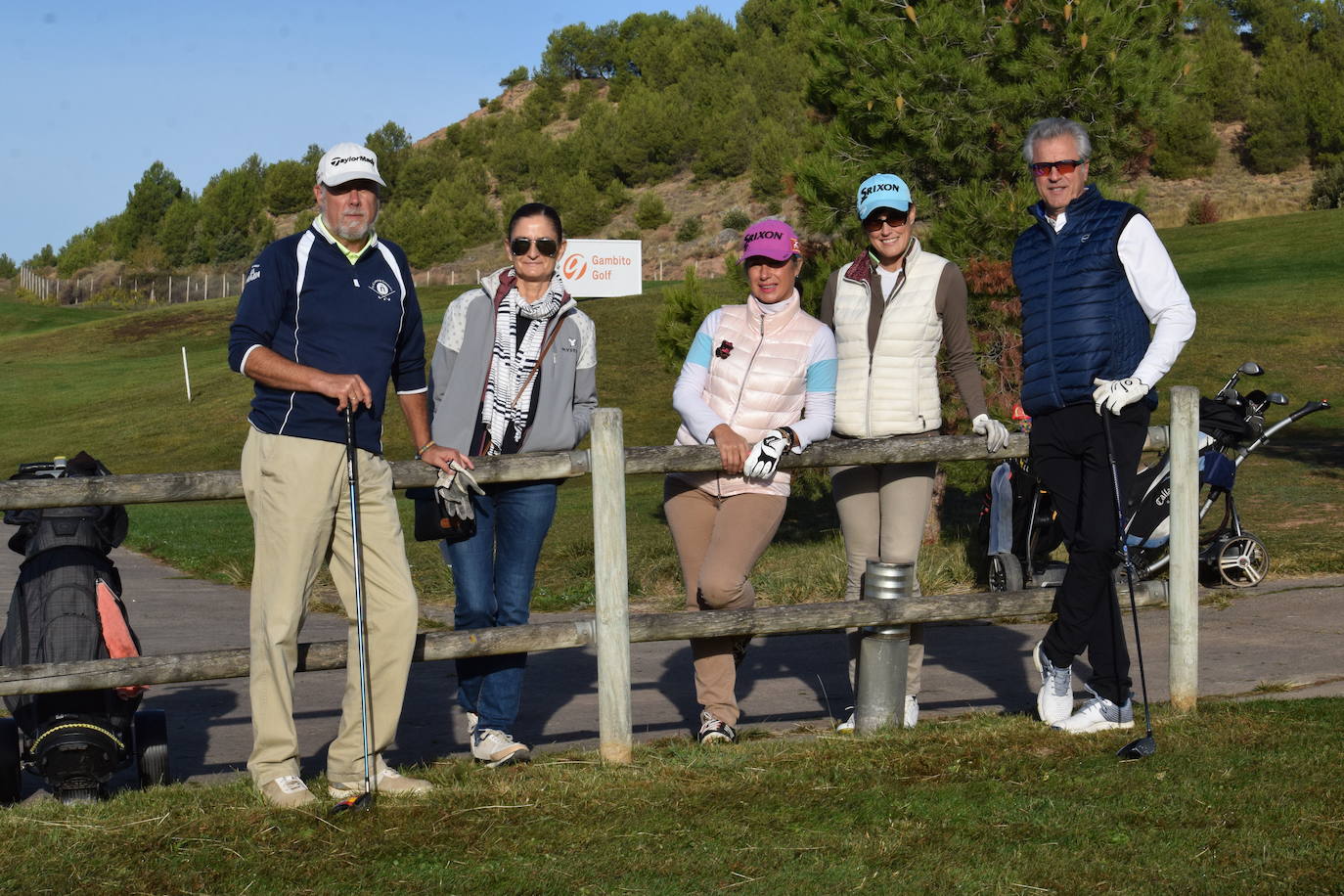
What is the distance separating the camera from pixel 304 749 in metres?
6.14

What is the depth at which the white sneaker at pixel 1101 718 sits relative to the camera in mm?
5594

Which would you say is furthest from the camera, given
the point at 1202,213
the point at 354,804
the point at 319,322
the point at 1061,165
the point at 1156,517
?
the point at 1202,213

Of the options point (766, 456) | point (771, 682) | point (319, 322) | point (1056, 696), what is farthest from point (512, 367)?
point (771, 682)

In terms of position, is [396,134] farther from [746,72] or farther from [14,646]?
[14,646]

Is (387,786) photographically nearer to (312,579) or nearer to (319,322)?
(312,579)

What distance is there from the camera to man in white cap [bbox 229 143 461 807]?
15.6ft

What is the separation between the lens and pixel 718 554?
5.75 meters

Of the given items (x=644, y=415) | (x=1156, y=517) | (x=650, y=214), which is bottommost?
(x=1156, y=517)

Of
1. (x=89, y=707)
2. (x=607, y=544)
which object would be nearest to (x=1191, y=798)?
(x=607, y=544)

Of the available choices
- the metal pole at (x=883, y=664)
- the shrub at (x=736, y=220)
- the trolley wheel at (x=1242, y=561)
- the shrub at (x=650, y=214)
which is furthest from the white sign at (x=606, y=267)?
the shrub at (x=650, y=214)

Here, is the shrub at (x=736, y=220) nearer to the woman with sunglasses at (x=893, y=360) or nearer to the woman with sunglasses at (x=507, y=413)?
the woman with sunglasses at (x=893, y=360)

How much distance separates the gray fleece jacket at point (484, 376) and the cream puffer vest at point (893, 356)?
1075 mm

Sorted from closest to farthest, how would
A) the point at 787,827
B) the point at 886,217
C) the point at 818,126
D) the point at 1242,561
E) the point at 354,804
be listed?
1. the point at 787,827
2. the point at 354,804
3. the point at 886,217
4. the point at 1242,561
5. the point at 818,126

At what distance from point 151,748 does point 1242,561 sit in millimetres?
7305
